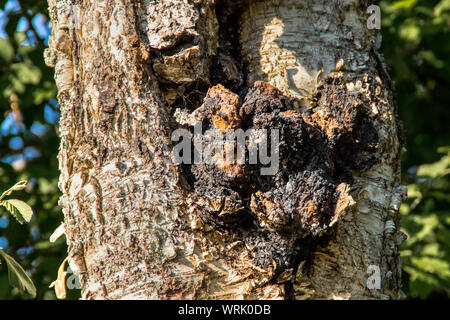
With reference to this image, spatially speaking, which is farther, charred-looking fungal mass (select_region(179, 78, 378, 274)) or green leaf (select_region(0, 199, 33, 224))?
green leaf (select_region(0, 199, 33, 224))

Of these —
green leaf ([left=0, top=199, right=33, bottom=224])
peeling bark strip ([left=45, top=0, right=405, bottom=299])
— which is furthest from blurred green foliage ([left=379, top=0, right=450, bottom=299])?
green leaf ([left=0, top=199, right=33, bottom=224])

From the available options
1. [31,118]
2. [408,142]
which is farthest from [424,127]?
[31,118]

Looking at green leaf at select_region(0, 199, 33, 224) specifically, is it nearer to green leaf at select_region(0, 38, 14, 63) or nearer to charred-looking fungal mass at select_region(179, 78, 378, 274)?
charred-looking fungal mass at select_region(179, 78, 378, 274)

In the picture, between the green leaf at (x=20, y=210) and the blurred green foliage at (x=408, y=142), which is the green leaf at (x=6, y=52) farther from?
the green leaf at (x=20, y=210)

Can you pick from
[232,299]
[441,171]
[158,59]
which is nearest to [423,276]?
[441,171]

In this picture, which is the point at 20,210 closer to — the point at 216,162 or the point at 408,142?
the point at 216,162

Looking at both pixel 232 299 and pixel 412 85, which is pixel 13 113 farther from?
pixel 412 85

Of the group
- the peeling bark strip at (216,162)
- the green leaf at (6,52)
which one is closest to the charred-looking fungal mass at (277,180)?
the peeling bark strip at (216,162)
